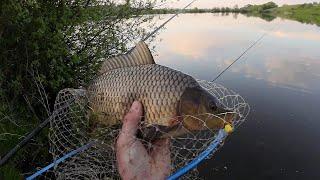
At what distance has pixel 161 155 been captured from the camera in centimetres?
260

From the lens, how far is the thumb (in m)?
2.35

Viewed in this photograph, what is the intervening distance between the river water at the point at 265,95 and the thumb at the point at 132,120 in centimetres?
606

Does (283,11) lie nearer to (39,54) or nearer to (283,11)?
(283,11)

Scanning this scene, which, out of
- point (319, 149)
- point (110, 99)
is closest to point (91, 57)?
point (110, 99)

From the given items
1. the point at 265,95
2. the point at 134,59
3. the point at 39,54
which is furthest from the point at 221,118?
the point at 265,95

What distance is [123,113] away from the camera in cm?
250

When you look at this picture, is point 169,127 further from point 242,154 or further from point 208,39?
point 208,39

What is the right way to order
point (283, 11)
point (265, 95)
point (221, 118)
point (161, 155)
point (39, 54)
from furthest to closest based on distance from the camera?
point (283, 11), point (265, 95), point (39, 54), point (161, 155), point (221, 118)

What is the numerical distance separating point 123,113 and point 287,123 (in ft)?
30.4

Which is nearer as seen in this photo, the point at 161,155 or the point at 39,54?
the point at 161,155

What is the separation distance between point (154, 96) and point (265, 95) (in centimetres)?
1105

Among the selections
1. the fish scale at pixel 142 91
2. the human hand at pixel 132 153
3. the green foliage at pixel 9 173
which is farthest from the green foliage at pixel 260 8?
the human hand at pixel 132 153

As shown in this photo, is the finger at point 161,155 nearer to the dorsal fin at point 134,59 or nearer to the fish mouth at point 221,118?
the fish mouth at point 221,118

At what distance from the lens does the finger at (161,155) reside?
8.44 feet
